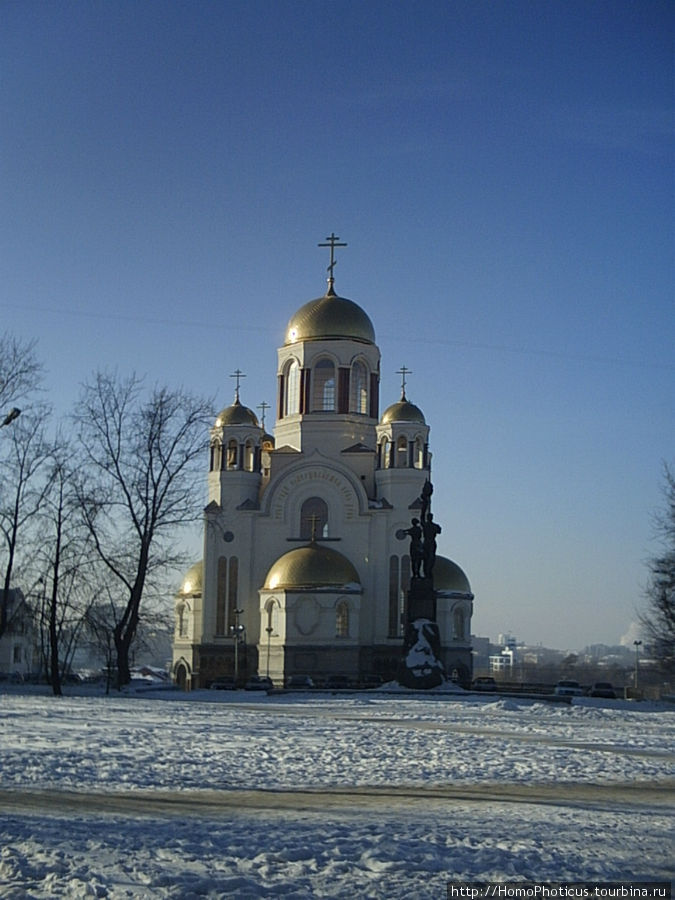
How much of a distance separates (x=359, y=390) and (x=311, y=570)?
1061 centimetres

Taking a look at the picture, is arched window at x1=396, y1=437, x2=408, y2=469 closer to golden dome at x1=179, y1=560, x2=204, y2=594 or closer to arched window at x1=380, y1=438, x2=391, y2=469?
arched window at x1=380, y1=438, x2=391, y2=469

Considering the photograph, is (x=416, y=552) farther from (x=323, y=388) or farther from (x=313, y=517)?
(x=323, y=388)

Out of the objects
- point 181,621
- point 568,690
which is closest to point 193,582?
point 181,621

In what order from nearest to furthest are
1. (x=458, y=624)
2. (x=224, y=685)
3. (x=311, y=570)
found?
(x=224, y=685) → (x=311, y=570) → (x=458, y=624)

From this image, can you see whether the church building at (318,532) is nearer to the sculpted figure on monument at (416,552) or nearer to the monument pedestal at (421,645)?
the sculpted figure on monument at (416,552)

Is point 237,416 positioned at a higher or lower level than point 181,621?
higher

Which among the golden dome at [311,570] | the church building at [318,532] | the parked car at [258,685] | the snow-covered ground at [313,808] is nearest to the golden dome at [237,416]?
the church building at [318,532]

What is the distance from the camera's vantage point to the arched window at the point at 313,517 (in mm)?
55344

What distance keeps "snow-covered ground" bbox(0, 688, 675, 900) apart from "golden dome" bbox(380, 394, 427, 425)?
37100 millimetres

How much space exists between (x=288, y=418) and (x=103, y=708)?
35.5m

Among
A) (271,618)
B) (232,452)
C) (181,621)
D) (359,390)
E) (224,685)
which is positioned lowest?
(224,685)

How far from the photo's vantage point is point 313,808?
401 inches

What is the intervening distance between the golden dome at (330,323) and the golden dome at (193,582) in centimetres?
1244

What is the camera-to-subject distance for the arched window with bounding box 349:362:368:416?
57125mm
